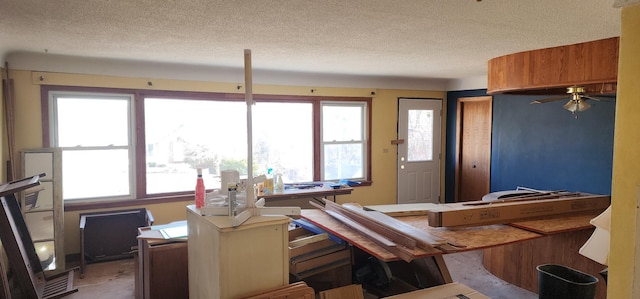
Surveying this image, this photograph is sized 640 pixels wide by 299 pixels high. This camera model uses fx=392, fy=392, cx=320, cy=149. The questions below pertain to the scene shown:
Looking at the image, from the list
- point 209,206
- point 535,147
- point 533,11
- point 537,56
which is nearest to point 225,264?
point 209,206

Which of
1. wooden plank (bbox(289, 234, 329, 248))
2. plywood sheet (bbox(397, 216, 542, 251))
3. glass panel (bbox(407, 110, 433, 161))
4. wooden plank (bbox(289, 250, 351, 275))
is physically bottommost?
wooden plank (bbox(289, 250, 351, 275))

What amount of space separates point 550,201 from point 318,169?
10.9 feet

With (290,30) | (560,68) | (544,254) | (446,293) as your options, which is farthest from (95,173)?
(544,254)

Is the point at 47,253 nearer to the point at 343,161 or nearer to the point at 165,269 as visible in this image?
the point at 165,269

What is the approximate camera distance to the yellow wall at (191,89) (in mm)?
4172

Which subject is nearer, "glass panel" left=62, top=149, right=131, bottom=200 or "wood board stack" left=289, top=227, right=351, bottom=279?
"wood board stack" left=289, top=227, right=351, bottom=279

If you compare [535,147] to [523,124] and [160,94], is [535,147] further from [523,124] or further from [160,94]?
[160,94]

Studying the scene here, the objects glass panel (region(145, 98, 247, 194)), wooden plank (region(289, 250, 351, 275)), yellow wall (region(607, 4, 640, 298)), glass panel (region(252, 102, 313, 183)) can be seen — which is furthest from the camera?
glass panel (region(252, 102, 313, 183))

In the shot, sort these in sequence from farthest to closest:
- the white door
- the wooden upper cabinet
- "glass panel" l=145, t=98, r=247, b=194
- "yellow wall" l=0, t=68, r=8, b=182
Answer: the white door → "glass panel" l=145, t=98, r=247, b=194 → "yellow wall" l=0, t=68, r=8, b=182 → the wooden upper cabinet

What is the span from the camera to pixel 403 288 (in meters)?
2.93

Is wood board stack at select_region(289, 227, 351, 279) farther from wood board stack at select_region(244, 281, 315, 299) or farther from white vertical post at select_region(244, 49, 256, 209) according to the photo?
white vertical post at select_region(244, 49, 256, 209)

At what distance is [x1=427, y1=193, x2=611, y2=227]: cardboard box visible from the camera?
269 centimetres

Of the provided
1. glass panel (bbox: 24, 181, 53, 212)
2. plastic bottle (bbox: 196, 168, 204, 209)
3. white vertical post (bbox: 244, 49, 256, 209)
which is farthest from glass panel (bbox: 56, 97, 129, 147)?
white vertical post (bbox: 244, 49, 256, 209)

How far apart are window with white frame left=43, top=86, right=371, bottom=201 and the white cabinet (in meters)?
0.31
